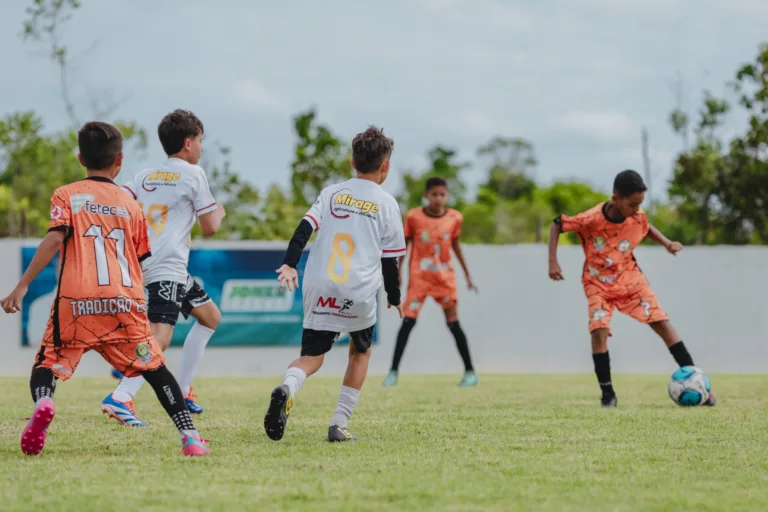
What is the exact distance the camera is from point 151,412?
7.29m

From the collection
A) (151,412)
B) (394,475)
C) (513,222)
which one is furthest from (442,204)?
(513,222)

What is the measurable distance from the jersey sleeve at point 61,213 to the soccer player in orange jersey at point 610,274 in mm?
4286

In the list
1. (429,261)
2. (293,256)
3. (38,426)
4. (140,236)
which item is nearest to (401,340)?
(429,261)

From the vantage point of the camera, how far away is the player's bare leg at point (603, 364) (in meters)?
8.07

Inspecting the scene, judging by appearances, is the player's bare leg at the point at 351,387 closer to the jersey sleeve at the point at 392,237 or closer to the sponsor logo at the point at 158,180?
the jersey sleeve at the point at 392,237

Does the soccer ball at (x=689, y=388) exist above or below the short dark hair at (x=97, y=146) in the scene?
below

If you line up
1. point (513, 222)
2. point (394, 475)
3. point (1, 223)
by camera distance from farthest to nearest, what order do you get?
point (513, 222) → point (1, 223) → point (394, 475)

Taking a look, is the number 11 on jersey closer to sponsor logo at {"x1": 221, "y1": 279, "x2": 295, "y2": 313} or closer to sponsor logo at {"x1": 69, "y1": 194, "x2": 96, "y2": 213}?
sponsor logo at {"x1": 69, "y1": 194, "x2": 96, "y2": 213}

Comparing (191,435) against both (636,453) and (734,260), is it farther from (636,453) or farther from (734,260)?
(734,260)

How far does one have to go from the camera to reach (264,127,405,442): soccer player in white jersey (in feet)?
17.7

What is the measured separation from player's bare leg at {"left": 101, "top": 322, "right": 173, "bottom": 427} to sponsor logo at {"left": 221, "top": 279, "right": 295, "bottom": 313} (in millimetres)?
7247

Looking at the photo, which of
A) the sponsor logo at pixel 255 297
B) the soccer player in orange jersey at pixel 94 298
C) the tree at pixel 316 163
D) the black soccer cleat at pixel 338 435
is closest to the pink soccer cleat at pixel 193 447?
the soccer player in orange jersey at pixel 94 298

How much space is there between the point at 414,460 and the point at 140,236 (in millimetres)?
1756

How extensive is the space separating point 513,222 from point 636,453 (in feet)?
158
